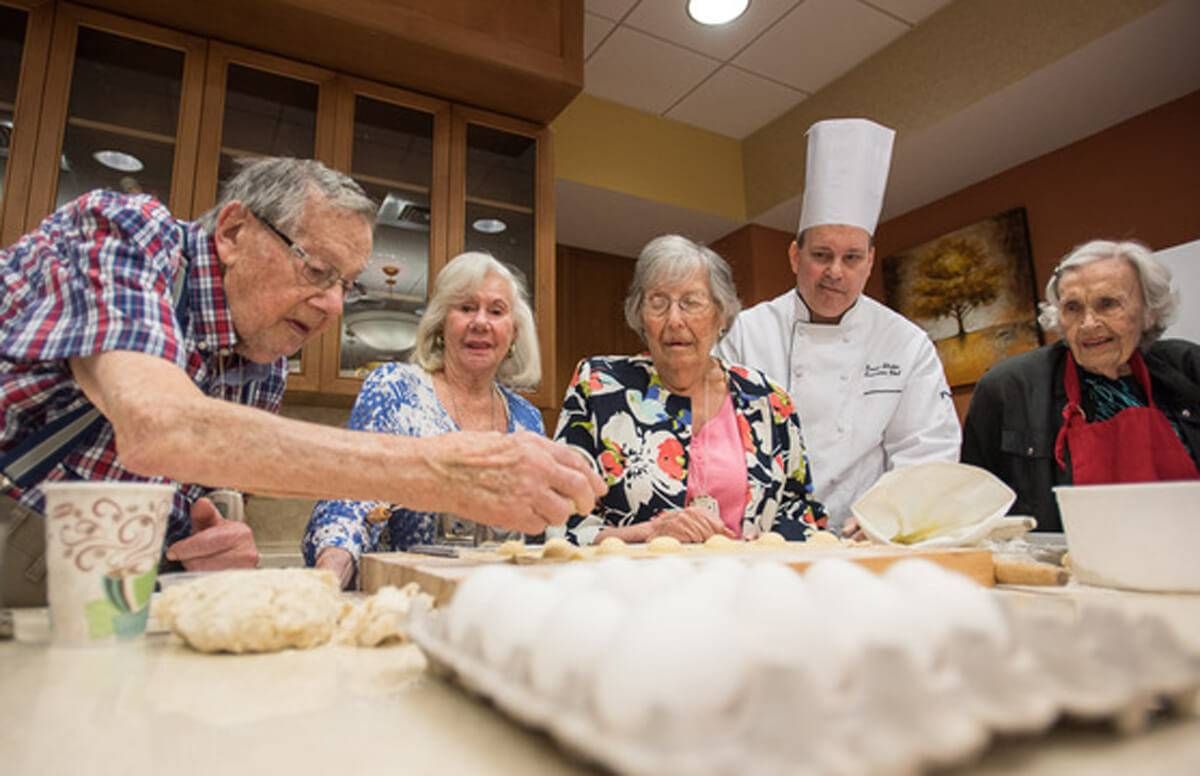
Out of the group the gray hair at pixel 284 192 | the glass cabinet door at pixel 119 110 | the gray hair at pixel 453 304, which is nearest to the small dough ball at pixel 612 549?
the gray hair at pixel 284 192

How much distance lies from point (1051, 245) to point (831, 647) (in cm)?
348

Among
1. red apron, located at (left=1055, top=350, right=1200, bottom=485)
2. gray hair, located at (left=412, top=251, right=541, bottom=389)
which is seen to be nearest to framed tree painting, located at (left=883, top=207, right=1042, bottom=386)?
red apron, located at (left=1055, top=350, right=1200, bottom=485)

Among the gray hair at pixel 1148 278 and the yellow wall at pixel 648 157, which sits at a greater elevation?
the yellow wall at pixel 648 157

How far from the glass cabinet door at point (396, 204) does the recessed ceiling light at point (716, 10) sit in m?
1.09

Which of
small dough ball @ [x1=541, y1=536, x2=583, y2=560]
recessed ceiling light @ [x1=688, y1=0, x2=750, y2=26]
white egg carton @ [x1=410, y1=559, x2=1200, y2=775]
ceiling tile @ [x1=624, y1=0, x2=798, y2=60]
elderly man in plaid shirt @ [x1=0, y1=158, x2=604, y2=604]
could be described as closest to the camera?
white egg carton @ [x1=410, y1=559, x2=1200, y2=775]

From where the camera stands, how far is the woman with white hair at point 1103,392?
1832 mm

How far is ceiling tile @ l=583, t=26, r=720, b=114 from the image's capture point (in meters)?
3.19

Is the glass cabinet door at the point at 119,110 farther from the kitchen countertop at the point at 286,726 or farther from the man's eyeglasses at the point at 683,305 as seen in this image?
the kitchen countertop at the point at 286,726

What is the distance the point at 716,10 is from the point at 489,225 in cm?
125

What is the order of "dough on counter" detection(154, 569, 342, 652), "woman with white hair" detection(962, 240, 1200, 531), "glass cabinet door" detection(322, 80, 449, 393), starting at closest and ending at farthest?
1. "dough on counter" detection(154, 569, 342, 652)
2. "woman with white hair" detection(962, 240, 1200, 531)
3. "glass cabinet door" detection(322, 80, 449, 393)

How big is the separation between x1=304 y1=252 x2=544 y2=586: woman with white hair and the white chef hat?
3.05 feet

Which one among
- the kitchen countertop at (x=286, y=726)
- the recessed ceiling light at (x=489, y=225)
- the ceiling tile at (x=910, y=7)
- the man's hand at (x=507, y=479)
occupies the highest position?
the ceiling tile at (x=910, y=7)

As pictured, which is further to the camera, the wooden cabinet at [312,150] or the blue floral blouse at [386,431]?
the wooden cabinet at [312,150]

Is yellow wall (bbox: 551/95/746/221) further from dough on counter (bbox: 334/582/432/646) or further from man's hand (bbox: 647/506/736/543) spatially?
dough on counter (bbox: 334/582/432/646)
